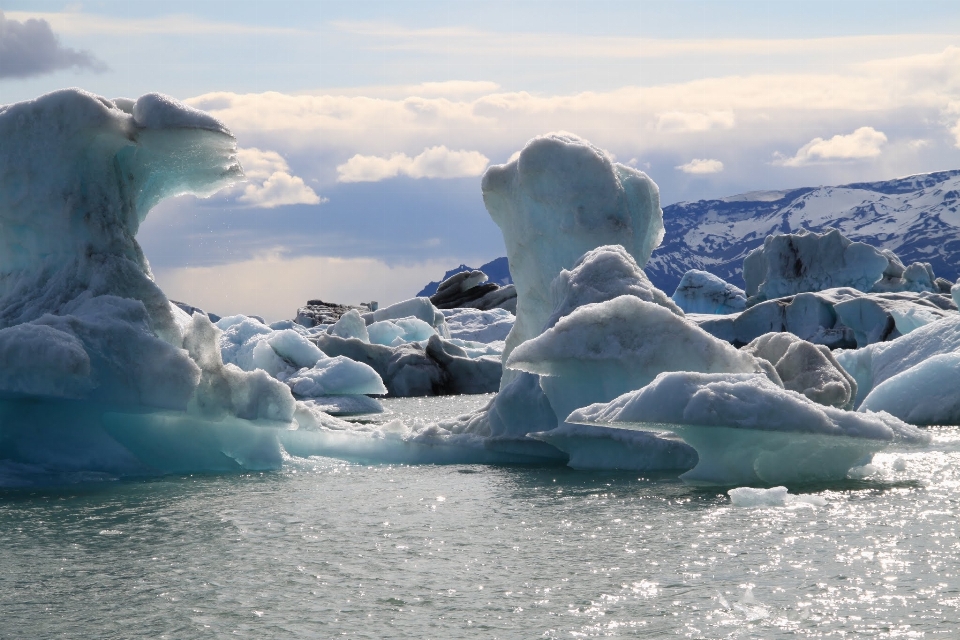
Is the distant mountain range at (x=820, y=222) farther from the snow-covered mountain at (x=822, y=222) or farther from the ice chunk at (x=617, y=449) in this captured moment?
the ice chunk at (x=617, y=449)

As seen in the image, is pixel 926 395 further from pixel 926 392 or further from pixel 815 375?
pixel 815 375

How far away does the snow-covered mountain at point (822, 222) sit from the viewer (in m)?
139

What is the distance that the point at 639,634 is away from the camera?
551 centimetres

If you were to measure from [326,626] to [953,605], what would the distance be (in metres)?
3.40

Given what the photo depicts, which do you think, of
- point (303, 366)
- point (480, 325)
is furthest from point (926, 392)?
point (480, 325)

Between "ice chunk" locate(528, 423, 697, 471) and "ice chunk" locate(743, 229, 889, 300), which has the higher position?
"ice chunk" locate(743, 229, 889, 300)

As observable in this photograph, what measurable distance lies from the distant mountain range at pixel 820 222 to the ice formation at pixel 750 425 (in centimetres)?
12630

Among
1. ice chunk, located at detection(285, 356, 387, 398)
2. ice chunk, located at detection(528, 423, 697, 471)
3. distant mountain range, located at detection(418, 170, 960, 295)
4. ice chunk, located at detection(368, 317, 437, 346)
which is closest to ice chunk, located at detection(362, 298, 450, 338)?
ice chunk, located at detection(368, 317, 437, 346)

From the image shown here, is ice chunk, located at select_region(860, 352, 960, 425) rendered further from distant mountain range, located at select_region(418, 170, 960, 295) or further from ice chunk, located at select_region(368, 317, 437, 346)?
distant mountain range, located at select_region(418, 170, 960, 295)

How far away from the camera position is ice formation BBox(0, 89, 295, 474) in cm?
1134

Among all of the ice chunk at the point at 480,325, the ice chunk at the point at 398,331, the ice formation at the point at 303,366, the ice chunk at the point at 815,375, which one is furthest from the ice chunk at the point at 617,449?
the ice chunk at the point at 480,325

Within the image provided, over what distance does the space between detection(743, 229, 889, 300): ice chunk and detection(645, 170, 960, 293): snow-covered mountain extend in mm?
92391

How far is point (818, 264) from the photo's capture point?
41.1 meters

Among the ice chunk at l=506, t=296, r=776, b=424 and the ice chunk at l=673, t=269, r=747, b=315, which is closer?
the ice chunk at l=506, t=296, r=776, b=424
